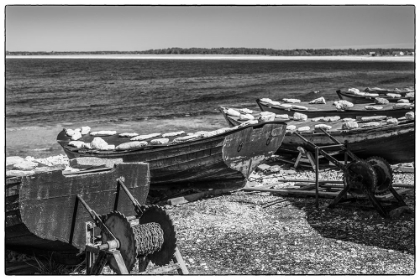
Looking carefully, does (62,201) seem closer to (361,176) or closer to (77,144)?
(361,176)

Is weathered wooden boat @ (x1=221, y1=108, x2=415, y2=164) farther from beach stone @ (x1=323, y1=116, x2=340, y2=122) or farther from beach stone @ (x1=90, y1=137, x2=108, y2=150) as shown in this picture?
beach stone @ (x1=90, y1=137, x2=108, y2=150)

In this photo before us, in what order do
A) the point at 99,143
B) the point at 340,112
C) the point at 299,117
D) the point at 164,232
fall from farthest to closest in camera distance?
1. the point at 340,112
2. the point at 299,117
3. the point at 99,143
4. the point at 164,232

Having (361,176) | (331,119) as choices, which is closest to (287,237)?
(361,176)

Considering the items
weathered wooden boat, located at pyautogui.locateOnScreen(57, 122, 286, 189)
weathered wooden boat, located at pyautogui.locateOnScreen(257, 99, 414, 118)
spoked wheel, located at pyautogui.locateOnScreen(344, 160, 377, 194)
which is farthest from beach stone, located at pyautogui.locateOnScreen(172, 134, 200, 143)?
weathered wooden boat, located at pyautogui.locateOnScreen(257, 99, 414, 118)

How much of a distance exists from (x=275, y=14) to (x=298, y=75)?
58.5 metres

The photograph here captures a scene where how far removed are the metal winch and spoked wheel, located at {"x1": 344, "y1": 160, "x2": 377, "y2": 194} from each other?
14.0ft

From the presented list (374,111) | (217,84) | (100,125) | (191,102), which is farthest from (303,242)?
(217,84)

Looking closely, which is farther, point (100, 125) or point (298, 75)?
point (298, 75)

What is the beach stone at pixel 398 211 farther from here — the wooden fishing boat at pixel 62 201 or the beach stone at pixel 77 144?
the beach stone at pixel 77 144

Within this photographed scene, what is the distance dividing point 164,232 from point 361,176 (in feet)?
14.8

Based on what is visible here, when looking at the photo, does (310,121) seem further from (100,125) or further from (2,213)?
(100,125)

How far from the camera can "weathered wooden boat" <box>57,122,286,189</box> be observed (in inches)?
418

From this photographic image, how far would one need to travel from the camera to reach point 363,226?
940 cm

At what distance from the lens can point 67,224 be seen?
289 inches
